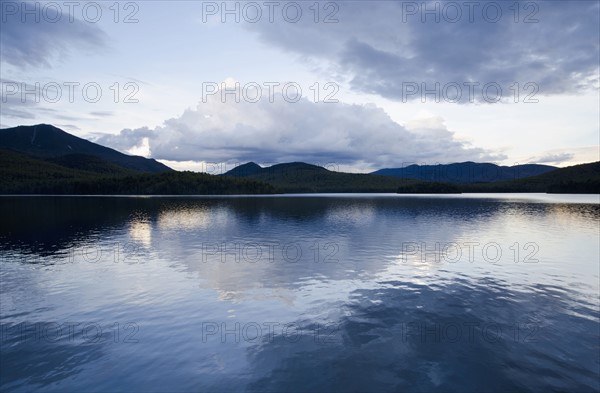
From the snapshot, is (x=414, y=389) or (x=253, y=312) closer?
(x=414, y=389)

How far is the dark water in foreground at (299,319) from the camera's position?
54.2 feet

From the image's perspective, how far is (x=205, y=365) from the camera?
17.6 meters

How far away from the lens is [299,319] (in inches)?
940

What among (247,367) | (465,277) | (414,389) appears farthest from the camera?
(465,277)

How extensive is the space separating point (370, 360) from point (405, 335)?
422cm

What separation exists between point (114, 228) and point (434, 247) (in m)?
66.5

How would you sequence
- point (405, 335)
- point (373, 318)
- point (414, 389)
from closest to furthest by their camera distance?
point (414, 389) < point (405, 335) < point (373, 318)

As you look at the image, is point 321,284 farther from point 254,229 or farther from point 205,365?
point 254,229

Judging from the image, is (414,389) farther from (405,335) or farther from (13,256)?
(13,256)

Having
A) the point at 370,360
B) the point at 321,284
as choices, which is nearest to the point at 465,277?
the point at 321,284

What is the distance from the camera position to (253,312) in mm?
25312

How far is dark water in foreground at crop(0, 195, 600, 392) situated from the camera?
54.2ft

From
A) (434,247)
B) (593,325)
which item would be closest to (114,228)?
(434,247)

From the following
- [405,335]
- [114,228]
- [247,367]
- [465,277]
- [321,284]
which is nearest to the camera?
[247,367]
